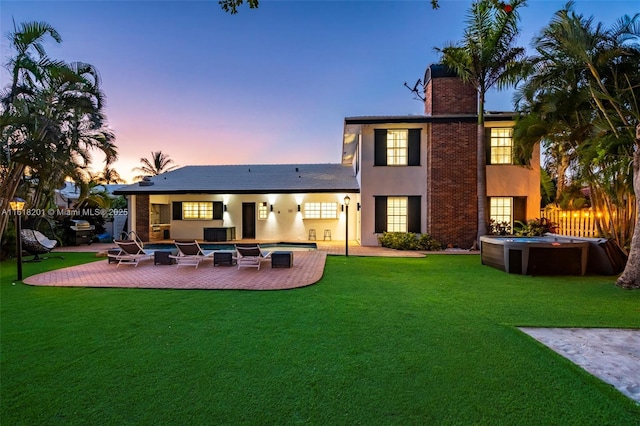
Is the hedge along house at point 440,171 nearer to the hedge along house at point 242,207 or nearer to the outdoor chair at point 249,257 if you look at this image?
the hedge along house at point 242,207

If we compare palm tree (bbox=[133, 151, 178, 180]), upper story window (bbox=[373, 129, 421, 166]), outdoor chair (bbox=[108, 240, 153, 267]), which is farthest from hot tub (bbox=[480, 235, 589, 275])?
palm tree (bbox=[133, 151, 178, 180])

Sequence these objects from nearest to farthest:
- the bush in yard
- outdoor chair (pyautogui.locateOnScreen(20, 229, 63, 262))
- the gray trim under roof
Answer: outdoor chair (pyautogui.locateOnScreen(20, 229, 63, 262)) < the bush in yard < the gray trim under roof

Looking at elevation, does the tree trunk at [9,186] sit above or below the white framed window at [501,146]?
below

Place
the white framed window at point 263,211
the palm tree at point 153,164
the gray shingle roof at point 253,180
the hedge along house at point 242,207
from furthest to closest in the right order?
the palm tree at point 153,164 < the white framed window at point 263,211 < the hedge along house at point 242,207 < the gray shingle roof at point 253,180

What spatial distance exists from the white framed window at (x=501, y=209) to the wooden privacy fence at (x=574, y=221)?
158 cm

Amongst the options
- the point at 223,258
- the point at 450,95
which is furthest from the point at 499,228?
the point at 223,258

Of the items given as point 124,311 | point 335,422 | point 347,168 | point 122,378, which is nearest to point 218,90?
point 347,168

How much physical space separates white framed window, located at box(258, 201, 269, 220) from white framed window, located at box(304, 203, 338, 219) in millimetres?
2380

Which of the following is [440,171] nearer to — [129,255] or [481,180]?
[481,180]

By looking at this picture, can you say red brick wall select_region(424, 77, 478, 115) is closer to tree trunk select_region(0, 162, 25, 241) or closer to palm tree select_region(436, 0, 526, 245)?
palm tree select_region(436, 0, 526, 245)

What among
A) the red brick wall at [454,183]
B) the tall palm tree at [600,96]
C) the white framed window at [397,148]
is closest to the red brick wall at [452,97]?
the red brick wall at [454,183]

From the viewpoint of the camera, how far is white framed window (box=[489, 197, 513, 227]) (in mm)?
15680

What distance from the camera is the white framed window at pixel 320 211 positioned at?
18672 millimetres

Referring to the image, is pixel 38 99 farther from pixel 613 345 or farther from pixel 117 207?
pixel 117 207
